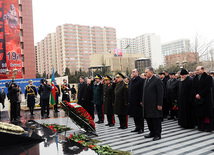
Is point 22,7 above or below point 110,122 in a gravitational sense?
above

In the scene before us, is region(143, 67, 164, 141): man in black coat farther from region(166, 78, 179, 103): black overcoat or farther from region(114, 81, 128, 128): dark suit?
region(166, 78, 179, 103): black overcoat

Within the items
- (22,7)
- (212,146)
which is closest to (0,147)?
(212,146)

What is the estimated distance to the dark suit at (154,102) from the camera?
5371 millimetres

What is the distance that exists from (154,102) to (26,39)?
36.8 m

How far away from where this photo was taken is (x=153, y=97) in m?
5.45

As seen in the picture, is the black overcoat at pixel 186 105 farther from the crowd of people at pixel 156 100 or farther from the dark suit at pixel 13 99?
the dark suit at pixel 13 99

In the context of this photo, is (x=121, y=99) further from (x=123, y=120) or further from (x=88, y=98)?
(x=88, y=98)

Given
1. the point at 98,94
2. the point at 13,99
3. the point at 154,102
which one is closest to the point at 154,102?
the point at 154,102

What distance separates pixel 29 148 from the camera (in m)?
3.84

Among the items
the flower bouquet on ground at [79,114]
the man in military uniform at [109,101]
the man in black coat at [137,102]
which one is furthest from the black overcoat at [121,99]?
the flower bouquet on ground at [79,114]

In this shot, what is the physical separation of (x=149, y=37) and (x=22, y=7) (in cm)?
Answer: 9156

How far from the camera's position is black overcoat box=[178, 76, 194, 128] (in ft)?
22.0

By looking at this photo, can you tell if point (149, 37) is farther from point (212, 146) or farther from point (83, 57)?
point (212, 146)

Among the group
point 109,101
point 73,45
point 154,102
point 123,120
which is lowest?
point 123,120
